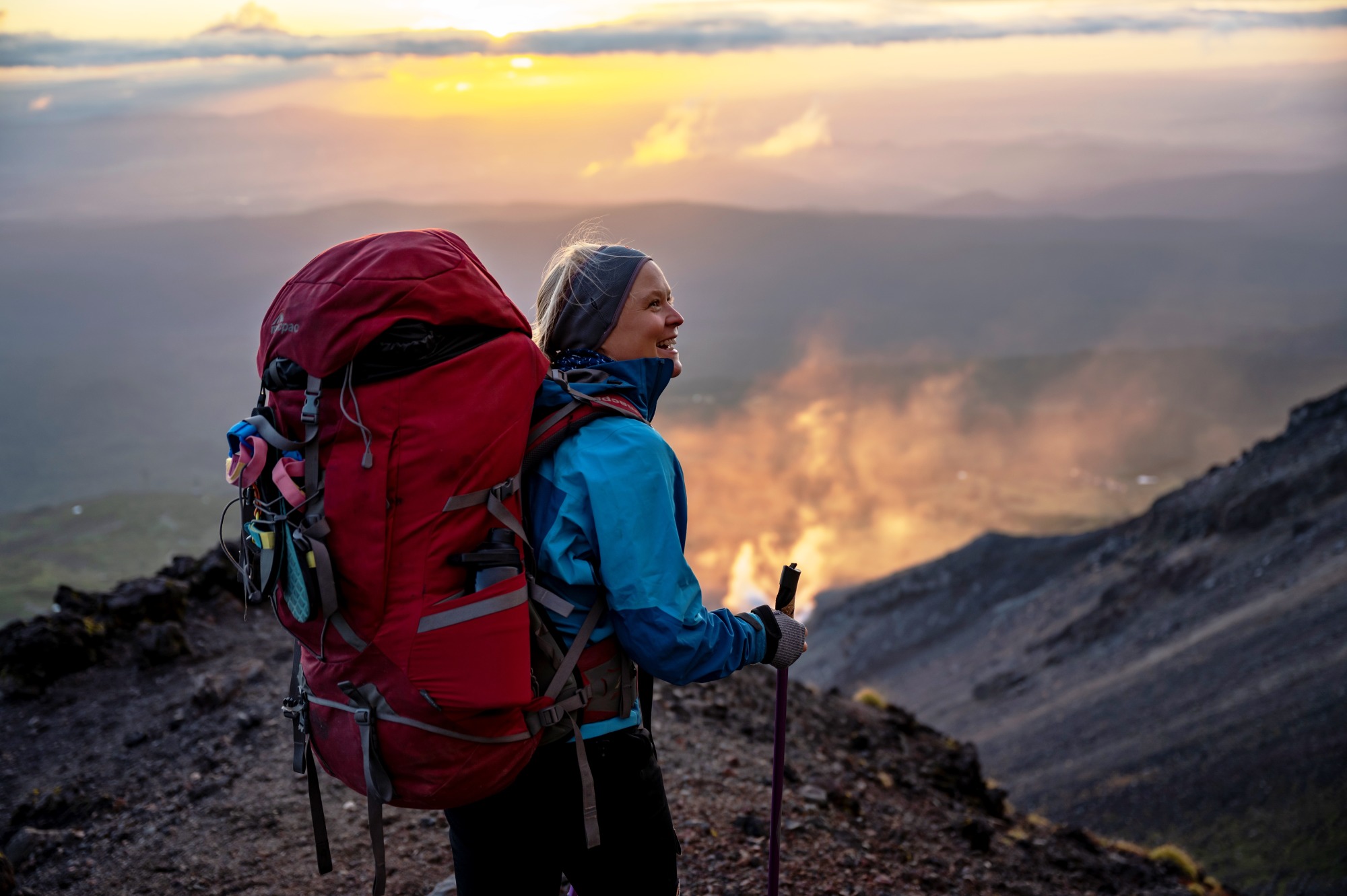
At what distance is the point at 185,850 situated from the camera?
708cm

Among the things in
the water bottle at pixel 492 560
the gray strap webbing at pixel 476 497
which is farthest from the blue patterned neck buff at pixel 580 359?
the water bottle at pixel 492 560

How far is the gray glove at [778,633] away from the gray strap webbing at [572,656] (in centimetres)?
54

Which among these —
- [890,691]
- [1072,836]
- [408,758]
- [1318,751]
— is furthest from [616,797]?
[890,691]

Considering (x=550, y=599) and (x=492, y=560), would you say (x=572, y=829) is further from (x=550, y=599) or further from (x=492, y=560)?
(x=492, y=560)

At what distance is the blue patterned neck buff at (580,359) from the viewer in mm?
3406

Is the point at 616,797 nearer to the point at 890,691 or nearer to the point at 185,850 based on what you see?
the point at 185,850

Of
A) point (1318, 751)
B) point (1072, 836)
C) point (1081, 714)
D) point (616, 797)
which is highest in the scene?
point (616, 797)

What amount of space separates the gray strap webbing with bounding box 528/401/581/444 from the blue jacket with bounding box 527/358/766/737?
5 centimetres

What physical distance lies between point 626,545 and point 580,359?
0.78 m

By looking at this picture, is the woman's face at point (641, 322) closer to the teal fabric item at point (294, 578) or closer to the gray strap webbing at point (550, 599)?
the gray strap webbing at point (550, 599)

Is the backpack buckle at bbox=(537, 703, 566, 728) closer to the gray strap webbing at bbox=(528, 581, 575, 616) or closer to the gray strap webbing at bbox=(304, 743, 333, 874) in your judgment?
the gray strap webbing at bbox=(528, 581, 575, 616)

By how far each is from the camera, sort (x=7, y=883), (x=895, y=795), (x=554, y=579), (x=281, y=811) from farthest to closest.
Answer: (x=895, y=795) < (x=281, y=811) < (x=7, y=883) < (x=554, y=579)

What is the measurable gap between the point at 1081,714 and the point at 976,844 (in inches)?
862

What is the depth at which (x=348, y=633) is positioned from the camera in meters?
2.99
